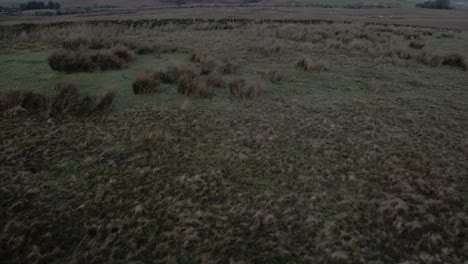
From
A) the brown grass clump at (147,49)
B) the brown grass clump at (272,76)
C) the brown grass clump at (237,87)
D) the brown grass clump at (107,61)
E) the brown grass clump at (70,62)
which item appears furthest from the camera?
the brown grass clump at (147,49)

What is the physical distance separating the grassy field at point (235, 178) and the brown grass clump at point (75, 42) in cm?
353

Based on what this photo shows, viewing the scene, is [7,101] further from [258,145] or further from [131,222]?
[258,145]

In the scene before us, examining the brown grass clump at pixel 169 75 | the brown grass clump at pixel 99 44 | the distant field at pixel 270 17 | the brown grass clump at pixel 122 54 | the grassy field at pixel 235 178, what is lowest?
the grassy field at pixel 235 178

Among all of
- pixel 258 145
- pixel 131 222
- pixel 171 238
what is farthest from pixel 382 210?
pixel 131 222

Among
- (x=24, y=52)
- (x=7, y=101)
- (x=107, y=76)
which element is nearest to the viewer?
(x=7, y=101)

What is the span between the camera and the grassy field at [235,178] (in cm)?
365

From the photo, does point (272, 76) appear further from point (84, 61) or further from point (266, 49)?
point (84, 61)

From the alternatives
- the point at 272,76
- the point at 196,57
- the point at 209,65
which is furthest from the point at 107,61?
the point at 272,76

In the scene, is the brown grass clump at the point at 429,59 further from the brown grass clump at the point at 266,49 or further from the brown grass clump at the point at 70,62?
the brown grass clump at the point at 70,62

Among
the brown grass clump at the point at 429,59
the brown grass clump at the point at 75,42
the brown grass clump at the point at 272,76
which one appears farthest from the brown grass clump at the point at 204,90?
the brown grass clump at the point at 429,59

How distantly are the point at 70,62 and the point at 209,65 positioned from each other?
454 centimetres

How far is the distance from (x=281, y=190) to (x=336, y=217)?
883 millimetres

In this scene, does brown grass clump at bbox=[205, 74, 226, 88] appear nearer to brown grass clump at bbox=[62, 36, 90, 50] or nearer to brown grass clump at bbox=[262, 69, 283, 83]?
brown grass clump at bbox=[262, 69, 283, 83]

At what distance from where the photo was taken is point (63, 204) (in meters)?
4.15
